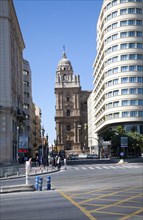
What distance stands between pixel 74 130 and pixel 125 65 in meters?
66.0

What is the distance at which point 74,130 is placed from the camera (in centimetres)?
15150

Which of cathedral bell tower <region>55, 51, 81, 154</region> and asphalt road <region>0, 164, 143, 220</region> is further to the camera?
cathedral bell tower <region>55, 51, 81, 154</region>

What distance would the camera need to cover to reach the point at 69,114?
154 m

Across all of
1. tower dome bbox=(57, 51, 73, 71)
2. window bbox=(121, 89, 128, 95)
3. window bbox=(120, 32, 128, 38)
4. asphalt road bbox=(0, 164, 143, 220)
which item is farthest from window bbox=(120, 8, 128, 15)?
tower dome bbox=(57, 51, 73, 71)

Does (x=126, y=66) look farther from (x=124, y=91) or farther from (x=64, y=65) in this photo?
(x=64, y=65)

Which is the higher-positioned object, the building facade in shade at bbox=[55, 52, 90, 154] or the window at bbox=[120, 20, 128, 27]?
the window at bbox=[120, 20, 128, 27]

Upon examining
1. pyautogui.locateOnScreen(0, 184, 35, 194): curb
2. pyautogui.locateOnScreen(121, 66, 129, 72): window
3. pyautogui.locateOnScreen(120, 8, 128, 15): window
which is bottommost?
pyautogui.locateOnScreen(0, 184, 35, 194): curb

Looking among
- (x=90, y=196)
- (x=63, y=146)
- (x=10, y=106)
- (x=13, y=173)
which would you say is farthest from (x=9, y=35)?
(x=63, y=146)

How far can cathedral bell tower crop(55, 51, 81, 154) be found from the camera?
151 metres

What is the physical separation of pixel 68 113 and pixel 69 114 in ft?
1.82

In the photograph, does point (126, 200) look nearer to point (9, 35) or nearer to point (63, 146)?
Result: point (9, 35)

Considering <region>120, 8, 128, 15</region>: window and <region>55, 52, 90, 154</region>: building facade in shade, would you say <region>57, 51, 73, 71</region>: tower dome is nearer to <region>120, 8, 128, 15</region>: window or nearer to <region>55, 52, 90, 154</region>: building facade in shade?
<region>55, 52, 90, 154</region>: building facade in shade

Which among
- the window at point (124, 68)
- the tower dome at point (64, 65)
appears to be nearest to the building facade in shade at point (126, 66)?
the window at point (124, 68)

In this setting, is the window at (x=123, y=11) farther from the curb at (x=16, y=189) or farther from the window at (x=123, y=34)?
the curb at (x=16, y=189)
